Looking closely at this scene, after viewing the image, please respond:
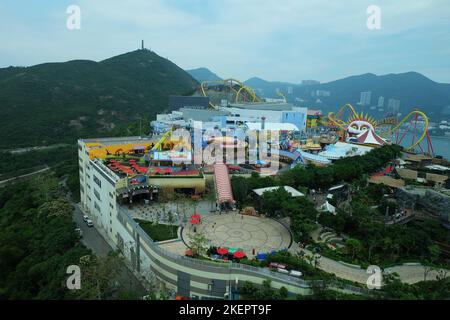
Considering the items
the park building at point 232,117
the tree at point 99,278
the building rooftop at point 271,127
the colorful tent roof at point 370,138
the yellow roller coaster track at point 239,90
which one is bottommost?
the tree at point 99,278

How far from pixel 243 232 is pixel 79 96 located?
Answer: 9298 centimetres

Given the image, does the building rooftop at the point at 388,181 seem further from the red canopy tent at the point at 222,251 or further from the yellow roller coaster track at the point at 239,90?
the yellow roller coaster track at the point at 239,90

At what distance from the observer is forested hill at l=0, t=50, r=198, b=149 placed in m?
84.0

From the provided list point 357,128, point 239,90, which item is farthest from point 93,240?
point 239,90

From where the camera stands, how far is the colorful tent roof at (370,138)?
56.2m

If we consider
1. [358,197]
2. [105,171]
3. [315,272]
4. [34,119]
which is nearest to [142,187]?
[105,171]

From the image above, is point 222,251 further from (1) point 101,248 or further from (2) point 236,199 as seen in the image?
(1) point 101,248

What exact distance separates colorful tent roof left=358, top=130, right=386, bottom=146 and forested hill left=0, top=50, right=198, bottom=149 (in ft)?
179

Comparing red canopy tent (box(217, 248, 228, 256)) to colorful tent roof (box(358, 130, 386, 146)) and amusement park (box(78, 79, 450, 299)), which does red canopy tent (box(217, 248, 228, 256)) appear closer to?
amusement park (box(78, 79, 450, 299))

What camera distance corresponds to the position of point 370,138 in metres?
57.0

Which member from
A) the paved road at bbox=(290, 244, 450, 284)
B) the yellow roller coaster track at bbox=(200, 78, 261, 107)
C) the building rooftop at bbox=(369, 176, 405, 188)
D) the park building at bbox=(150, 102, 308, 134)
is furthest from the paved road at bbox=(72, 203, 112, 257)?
the yellow roller coaster track at bbox=(200, 78, 261, 107)

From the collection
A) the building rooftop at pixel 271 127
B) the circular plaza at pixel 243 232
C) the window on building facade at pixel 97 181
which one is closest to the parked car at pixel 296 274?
the circular plaza at pixel 243 232

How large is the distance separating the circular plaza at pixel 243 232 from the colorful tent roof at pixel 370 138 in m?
34.0
